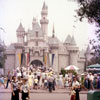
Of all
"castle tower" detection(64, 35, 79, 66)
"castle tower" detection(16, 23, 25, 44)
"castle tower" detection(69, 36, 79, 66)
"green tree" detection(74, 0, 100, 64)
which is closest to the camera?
"green tree" detection(74, 0, 100, 64)

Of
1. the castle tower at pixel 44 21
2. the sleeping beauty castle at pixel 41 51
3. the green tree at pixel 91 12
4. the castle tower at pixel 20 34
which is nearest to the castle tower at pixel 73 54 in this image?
the sleeping beauty castle at pixel 41 51

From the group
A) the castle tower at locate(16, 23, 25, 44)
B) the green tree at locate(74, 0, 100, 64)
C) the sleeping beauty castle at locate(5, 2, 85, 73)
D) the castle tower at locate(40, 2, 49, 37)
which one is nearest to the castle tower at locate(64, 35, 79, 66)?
the sleeping beauty castle at locate(5, 2, 85, 73)

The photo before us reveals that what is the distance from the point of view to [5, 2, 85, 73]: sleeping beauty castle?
70.3 metres

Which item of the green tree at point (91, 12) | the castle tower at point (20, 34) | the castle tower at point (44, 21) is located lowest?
the green tree at point (91, 12)

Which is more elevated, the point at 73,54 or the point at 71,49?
the point at 71,49

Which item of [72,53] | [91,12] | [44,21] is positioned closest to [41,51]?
[72,53]

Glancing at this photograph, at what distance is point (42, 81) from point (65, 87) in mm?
2184

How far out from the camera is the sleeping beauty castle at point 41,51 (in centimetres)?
7031

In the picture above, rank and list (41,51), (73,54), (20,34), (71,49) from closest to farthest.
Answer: (41,51) → (73,54) → (71,49) → (20,34)

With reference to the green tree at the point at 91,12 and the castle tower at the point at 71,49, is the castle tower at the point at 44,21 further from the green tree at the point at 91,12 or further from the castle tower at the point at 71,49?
the green tree at the point at 91,12

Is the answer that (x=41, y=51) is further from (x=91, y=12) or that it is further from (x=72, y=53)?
(x=91, y=12)

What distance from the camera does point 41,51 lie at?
70688 mm

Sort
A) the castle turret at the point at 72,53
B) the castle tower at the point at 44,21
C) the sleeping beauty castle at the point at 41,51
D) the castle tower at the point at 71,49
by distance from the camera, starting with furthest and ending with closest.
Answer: the castle tower at the point at 44,21
the castle tower at the point at 71,49
the castle turret at the point at 72,53
the sleeping beauty castle at the point at 41,51

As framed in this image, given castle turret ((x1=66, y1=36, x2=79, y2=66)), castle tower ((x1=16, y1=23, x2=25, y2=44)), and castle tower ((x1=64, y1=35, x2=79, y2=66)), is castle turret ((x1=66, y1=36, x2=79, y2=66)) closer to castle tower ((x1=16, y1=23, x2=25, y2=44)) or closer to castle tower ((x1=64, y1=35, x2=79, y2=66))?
castle tower ((x1=64, y1=35, x2=79, y2=66))
